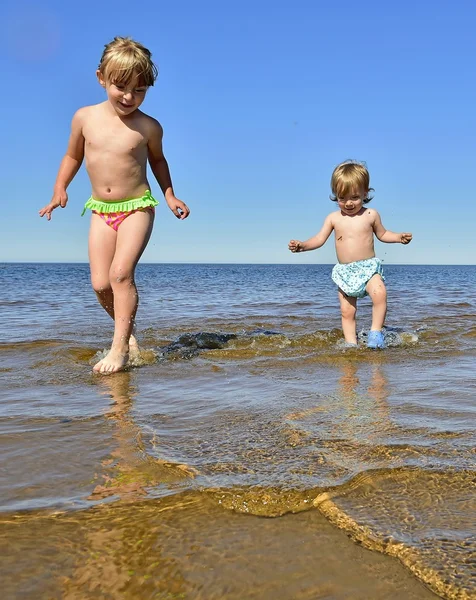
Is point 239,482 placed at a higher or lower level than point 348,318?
lower

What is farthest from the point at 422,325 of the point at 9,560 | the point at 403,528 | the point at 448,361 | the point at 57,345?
the point at 9,560

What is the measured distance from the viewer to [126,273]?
415 centimetres

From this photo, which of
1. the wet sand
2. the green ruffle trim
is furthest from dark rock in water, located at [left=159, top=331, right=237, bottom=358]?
the wet sand

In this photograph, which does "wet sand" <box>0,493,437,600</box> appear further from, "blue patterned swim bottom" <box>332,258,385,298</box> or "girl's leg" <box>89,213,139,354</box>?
"blue patterned swim bottom" <box>332,258,385,298</box>

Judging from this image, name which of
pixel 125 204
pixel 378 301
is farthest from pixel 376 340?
pixel 125 204

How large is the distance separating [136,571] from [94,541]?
18 centimetres

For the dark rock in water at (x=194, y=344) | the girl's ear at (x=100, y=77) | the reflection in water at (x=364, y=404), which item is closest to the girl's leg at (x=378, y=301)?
the dark rock in water at (x=194, y=344)

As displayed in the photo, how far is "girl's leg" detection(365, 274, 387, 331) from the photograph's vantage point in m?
5.36

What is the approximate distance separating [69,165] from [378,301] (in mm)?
2789

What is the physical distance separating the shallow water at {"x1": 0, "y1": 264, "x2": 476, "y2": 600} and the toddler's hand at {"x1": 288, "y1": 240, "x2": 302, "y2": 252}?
1872 millimetres

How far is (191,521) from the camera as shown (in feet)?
5.07

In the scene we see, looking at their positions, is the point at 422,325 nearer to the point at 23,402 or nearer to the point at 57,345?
the point at 57,345

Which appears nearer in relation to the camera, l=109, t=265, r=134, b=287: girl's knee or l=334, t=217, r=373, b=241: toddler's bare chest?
l=109, t=265, r=134, b=287: girl's knee

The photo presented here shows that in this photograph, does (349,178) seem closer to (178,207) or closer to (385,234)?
(385,234)
